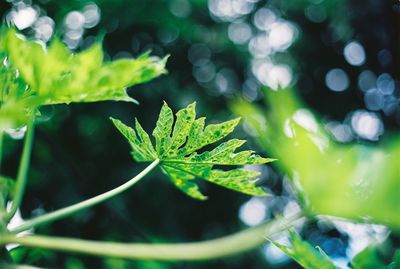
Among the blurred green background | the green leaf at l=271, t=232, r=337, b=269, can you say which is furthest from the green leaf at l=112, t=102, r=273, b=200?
the blurred green background

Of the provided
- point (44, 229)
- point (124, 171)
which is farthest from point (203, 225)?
point (44, 229)

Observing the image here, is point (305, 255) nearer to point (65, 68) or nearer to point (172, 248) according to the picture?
point (172, 248)

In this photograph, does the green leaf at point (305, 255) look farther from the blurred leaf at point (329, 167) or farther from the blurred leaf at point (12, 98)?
the blurred leaf at point (12, 98)

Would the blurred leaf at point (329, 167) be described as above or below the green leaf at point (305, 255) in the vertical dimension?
above

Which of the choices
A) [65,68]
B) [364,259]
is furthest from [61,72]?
[364,259]

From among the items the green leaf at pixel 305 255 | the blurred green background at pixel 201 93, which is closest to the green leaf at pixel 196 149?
the green leaf at pixel 305 255

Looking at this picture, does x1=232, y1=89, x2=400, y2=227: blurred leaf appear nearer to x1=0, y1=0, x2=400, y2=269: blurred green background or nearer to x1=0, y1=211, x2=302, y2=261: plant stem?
x1=0, y1=211, x2=302, y2=261: plant stem
